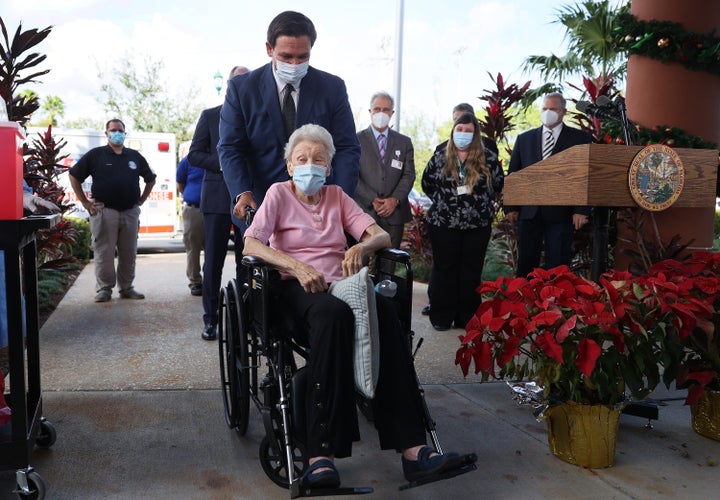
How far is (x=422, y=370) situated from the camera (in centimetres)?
411

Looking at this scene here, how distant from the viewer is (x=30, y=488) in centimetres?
219

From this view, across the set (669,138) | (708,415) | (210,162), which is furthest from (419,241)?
(708,415)

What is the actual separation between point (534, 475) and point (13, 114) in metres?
4.33

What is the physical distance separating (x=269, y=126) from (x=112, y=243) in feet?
11.7

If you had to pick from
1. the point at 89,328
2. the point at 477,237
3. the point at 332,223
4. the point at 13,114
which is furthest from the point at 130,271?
the point at 332,223

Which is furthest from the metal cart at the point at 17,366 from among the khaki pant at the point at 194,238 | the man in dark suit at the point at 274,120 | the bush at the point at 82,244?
the bush at the point at 82,244

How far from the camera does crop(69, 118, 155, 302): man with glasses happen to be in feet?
20.9

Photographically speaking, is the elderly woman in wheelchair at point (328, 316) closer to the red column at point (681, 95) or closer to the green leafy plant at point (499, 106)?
the red column at point (681, 95)

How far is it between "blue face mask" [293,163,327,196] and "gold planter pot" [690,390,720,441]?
1964 millimetres

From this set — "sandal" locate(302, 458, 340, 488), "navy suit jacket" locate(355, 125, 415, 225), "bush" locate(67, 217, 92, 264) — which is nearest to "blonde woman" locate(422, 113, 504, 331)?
"navy suit jacket" locate(355, 125, 415, 225)

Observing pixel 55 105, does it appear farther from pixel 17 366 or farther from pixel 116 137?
pixel 17 366

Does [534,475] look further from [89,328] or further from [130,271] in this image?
[130,271]

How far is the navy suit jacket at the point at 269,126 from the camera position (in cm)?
350

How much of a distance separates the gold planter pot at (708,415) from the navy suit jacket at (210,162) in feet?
10.6
